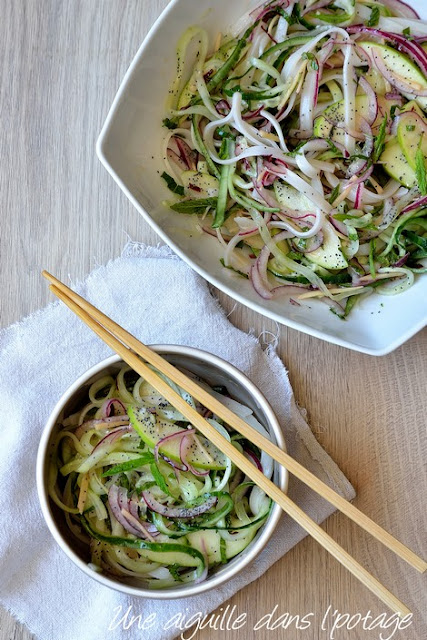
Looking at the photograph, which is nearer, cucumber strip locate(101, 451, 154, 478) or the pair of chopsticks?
the pair of chopsticks

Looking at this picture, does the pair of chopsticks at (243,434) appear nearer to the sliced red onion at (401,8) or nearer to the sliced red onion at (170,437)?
the sliced red onion at (170,437)

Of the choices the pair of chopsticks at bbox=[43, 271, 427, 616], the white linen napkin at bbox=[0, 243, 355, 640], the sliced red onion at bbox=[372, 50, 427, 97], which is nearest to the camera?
the pair of chopsticks at bbox=[43, 271, 427, 616]

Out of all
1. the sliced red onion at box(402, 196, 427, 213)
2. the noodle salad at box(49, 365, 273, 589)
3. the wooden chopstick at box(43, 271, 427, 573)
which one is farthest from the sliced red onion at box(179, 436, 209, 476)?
the sliced red onion at box(402, 196, 427, 213)

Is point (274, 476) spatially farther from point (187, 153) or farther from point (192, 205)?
point (187, 153)

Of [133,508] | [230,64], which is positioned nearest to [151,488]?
[133,508]

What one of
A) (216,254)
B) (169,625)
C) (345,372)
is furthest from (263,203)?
(169,625)

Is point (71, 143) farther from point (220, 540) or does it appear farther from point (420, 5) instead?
point (220, 540)

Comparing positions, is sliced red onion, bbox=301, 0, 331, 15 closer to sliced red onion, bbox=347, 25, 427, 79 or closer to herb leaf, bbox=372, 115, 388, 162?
sliced red onion, bbox=347, 25, 427, 79
